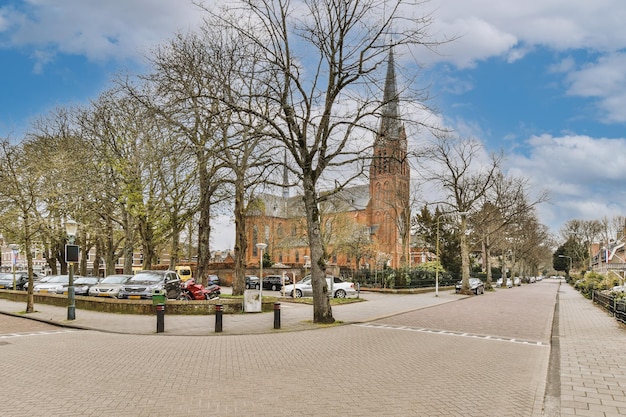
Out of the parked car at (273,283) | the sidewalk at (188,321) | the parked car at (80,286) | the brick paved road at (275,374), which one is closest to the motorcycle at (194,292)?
the sidewalk at (188,321)

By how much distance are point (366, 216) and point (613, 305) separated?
6738cm

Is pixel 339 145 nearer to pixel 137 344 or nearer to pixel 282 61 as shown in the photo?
pixel 282 61

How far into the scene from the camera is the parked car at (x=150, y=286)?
68.5ft

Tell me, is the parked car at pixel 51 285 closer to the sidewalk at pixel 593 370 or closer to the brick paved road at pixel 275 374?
the brick paved road at pixel 275 374

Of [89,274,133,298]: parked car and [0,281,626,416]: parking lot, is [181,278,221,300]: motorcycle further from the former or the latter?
[0,281,626,416]: parking lot

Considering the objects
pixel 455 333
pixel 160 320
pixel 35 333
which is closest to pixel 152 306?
pixel 160 320

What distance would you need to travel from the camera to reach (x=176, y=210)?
28609 millimetres

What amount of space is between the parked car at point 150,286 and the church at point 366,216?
229 inches

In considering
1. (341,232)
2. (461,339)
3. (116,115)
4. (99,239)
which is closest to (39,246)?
(99,239)

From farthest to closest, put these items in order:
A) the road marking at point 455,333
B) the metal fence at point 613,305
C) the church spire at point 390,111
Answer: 1. the metal fence at point 613,305
2. the church spire at point 390,111
3. the road marking at point 455,333

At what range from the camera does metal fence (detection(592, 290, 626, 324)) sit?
17.3 metres

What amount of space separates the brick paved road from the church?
24.0 feet

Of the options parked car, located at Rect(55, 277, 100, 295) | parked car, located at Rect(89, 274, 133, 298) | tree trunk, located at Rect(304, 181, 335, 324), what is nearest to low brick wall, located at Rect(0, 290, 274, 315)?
parked car, located at Rect(89, 274, 133, 298)

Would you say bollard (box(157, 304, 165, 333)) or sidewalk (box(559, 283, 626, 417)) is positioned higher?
bollard (box(157, 304, 165, 333))
